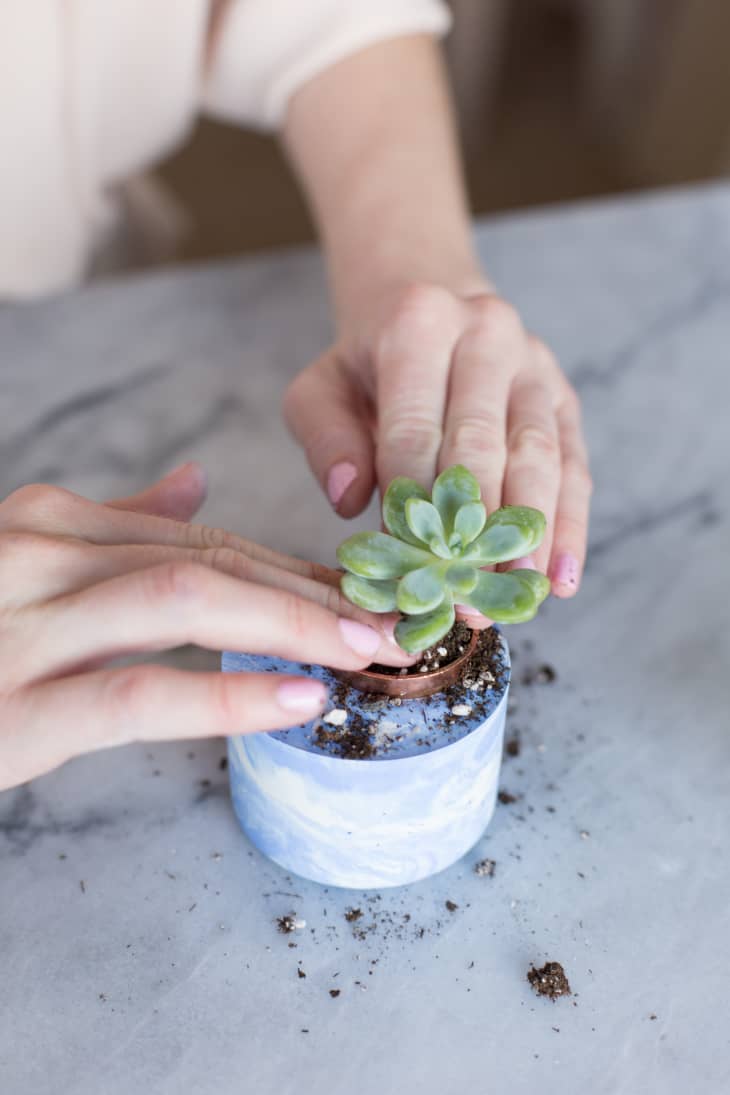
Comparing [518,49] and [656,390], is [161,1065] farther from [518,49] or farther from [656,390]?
[518,49]

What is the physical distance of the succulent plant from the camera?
691mm

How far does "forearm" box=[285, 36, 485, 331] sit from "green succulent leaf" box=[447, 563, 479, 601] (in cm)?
45

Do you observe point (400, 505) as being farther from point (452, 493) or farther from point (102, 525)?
point (102, 525)

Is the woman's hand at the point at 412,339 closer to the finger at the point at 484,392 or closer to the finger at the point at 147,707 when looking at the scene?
the finger at the point at 484,392

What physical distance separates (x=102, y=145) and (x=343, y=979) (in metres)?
1.24

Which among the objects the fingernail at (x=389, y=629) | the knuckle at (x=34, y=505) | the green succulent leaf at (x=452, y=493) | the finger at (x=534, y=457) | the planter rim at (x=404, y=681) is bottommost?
the planter rim at (x=404, y=681)

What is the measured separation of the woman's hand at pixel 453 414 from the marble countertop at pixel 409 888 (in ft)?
0.52

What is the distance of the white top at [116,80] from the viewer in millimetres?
1310

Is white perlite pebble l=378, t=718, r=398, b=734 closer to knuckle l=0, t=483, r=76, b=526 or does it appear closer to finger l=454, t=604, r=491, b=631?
finger l=454, t=604, r=491, b=631

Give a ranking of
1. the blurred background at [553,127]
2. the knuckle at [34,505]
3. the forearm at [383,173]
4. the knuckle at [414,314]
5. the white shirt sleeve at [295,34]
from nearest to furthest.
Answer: the knuckle at [34,505], the knuckle at [414,314], the forearm at [383,173], the white shirt sleeve at [295,34], the blurred background at [553,127]

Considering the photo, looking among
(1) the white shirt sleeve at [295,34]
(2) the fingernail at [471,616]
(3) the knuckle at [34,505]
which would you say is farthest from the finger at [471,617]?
(1) the white shirt sleeve at [295,34]

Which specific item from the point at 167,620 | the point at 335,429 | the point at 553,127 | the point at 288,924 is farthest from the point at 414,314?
the point at 553,127

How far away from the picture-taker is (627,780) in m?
0.91

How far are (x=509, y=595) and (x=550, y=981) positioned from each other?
0.30 meters
